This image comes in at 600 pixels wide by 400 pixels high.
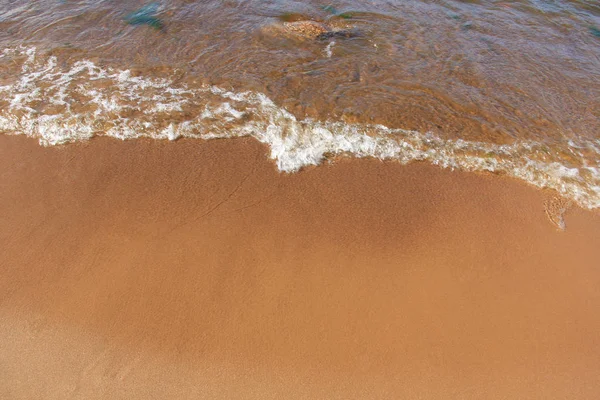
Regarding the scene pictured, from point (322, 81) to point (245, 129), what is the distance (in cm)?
178

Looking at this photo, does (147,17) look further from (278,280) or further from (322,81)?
(278,280)

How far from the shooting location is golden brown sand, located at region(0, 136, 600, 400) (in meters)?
3.05

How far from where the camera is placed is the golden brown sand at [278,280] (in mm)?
3053

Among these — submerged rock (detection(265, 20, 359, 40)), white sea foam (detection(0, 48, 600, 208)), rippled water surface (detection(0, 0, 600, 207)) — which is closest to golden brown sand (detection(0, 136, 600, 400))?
white sea foam (detection(0, 48, 600, 208))

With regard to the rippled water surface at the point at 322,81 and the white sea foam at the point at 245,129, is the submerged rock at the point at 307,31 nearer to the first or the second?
the rippled water surface at the point at 322,81

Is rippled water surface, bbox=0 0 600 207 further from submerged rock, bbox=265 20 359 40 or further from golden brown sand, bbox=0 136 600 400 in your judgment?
Answer: golden brown sand, bbox=0 136 600 400

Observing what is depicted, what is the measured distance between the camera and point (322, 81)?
600 centimetres

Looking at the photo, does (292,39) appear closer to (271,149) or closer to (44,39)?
(271,149)

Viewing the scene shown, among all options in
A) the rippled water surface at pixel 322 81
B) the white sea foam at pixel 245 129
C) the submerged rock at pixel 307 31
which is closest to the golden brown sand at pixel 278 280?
the white sea foam at pixel 245 129

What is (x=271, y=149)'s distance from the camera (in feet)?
16.0

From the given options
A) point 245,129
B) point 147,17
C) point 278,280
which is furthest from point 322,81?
point 147,17

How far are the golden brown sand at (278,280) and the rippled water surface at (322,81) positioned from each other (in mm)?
515

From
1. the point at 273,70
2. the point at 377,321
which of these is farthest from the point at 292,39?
the point at 377,321

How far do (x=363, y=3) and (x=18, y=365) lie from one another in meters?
9.18
